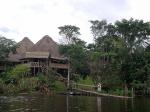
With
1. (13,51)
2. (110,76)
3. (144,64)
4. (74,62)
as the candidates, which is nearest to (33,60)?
(13,51)

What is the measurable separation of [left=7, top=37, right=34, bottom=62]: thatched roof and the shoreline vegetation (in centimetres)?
179

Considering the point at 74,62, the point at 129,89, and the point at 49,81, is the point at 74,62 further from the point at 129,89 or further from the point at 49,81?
the point at 129,89

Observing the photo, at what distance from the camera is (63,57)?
5609 cm

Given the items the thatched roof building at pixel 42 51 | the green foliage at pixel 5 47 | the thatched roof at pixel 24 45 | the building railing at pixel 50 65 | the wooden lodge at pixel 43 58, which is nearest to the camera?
the green foliage at pixel 5 47

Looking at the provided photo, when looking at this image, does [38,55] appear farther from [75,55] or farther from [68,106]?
[68,106]

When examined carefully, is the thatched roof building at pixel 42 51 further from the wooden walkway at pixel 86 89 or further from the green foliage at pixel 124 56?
the wooden walkway at pixel 86 89

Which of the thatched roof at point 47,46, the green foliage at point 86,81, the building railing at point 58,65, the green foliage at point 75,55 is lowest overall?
the green foliage at point 86,81

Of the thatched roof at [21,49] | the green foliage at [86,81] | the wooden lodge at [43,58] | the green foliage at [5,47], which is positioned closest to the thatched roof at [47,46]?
the wooden lodge at [43,58]

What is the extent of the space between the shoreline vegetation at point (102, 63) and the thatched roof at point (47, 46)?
2.28 meters

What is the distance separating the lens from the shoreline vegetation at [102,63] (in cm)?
4691

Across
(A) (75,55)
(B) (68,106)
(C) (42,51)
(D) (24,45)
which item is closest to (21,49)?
(D) (24,45)

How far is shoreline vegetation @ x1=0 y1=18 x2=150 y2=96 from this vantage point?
46906mm

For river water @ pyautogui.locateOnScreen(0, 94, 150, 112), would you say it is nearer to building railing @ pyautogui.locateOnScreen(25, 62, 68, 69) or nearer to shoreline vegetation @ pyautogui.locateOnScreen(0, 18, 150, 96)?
shoreline vegetation @ pyautogui.locateOnScreen(0, 18, 150, 96)

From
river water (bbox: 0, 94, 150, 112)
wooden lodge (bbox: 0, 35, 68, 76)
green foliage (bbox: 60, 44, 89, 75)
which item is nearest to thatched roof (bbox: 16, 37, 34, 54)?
wooden lodge (bbox: 0, 35, 68, 76)
